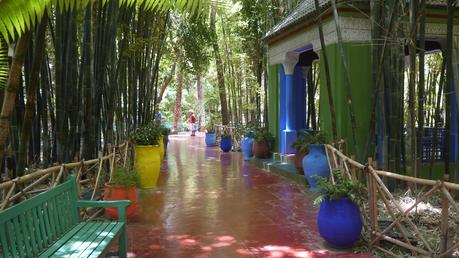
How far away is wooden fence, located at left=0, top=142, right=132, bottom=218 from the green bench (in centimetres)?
39

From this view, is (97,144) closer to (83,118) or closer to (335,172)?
(83,118)

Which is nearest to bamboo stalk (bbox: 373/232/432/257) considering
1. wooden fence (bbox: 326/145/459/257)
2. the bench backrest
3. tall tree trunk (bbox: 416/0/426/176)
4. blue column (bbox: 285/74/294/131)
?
wooden fence (bbox: 326/145/459/257)

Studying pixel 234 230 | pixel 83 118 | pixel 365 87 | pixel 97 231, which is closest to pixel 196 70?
pixel 365 87

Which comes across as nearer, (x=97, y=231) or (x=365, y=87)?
(x=97, y=231)

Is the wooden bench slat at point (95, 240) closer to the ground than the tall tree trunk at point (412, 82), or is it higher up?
closer to the ground

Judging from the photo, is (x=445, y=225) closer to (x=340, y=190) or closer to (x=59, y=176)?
(x=340, y=190)

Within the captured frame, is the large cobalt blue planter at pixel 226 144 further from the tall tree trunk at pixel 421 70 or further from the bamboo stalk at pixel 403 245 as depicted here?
the bamboo stalk at pixel 403 245

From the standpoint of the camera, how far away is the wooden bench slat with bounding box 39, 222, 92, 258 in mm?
2832

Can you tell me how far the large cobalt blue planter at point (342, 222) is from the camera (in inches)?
161

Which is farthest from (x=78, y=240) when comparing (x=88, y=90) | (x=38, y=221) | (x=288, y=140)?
(x=288, y=140)

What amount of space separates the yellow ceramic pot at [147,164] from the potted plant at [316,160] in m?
2.42

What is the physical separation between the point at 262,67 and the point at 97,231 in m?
9.88

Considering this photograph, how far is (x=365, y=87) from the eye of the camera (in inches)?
299

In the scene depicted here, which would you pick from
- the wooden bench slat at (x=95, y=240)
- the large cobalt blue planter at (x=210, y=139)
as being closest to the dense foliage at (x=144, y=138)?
the wooden bench slat at (x=95, y=240)
